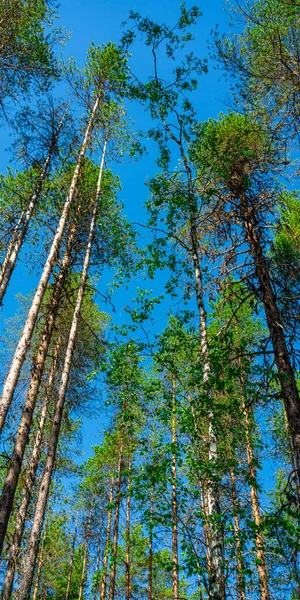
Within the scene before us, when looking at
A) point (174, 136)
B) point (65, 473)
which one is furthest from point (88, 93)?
point (65, 473)

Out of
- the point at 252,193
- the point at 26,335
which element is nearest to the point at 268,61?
the point at 252,193

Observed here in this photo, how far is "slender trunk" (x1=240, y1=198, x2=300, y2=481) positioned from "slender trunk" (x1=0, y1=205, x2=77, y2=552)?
14.4ft

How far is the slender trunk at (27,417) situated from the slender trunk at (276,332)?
4383mm

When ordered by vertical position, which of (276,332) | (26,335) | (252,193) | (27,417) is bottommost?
(27,417)

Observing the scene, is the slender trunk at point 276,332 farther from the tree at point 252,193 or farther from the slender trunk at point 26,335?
the slender trunk at point 26,335

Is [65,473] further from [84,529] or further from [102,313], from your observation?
[84,529]

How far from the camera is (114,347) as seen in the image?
6.93m

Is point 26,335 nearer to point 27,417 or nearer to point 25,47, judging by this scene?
point 27,417

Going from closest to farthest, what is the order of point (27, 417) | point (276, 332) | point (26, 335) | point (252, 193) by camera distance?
point (276, 332) → point (27, 417) → point (26, 335) → point (252, 193)

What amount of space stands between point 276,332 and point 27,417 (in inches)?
187

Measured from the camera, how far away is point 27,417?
7238 mm

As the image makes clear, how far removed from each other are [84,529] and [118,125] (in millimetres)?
19295

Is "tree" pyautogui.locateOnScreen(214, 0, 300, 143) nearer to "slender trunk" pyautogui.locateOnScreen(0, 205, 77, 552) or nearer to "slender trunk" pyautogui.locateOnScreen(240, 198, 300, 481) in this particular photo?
"slender trunk" pyautogui.locateOnScreen(240, 198, 300, 481)

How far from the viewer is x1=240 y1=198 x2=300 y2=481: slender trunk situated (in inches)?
229
